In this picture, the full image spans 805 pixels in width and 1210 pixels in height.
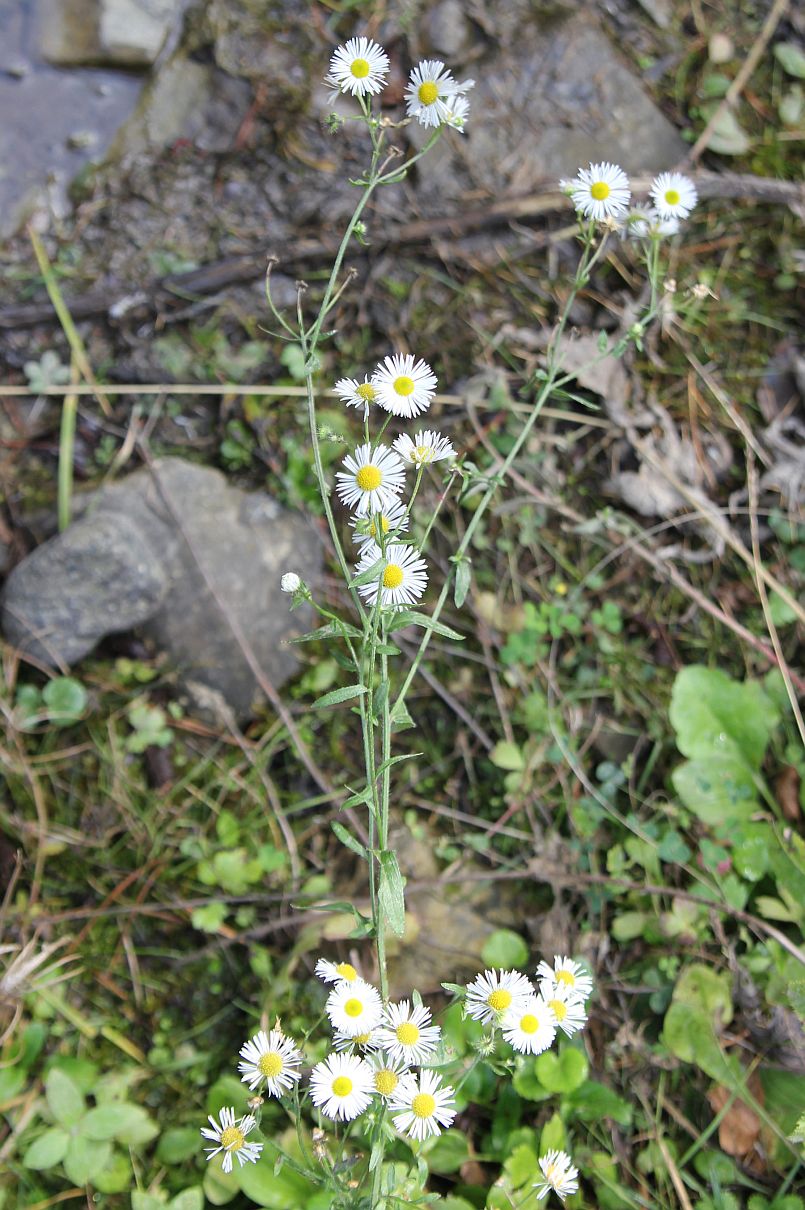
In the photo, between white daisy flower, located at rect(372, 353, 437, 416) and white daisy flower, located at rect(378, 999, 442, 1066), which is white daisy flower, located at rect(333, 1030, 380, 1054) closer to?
white daisy flower, located at rect(378, 999, 442, 1066)

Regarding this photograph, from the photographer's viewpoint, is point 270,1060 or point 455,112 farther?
point 455,112

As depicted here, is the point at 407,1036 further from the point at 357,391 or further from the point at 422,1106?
the point at 357,391

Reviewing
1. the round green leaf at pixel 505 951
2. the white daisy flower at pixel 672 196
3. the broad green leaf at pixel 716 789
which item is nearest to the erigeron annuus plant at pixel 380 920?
the white daisy flower at pixel 672 196

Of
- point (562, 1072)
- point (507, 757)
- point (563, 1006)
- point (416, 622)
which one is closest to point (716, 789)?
point (507, 757)

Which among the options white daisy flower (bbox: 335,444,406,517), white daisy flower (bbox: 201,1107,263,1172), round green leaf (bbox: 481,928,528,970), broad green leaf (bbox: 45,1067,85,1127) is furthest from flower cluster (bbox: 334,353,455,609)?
broad green leaf (bbox: 45,1067,85,1127)

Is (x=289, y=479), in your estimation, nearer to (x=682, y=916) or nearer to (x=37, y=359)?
(x=37, y=359)

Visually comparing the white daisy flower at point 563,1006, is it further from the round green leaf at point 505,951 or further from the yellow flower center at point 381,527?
the yellow flower center at point 381,527
